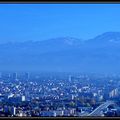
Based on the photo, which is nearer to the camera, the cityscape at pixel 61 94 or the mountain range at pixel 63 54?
the cityscape at pixel 61 94

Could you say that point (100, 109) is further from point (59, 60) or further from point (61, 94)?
point (59, 60)

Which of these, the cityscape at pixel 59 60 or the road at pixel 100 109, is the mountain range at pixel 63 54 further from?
the road at pixel 100 109

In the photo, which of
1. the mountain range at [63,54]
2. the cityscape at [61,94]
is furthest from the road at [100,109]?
the mountain range at [63,54]

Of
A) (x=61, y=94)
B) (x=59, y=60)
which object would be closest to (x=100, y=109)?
(x=61, y=94)

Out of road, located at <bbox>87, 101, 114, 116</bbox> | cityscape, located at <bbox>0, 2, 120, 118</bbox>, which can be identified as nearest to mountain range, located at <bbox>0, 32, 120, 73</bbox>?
cityscape, located at <bbox>0, 2, 120, 118</bbox>

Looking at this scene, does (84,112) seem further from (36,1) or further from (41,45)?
(36,1)

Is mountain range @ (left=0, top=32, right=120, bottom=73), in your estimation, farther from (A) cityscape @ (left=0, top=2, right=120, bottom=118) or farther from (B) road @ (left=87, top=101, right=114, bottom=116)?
(B) road @ (left=87, top=101, right=114, bottom=116)

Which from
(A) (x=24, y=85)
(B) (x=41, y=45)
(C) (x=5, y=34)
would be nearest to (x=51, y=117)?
(A) (x=24, y=85)
